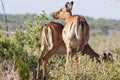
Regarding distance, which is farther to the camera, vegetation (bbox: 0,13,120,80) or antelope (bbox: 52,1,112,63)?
antelope (bbox: 52,1,112,63)

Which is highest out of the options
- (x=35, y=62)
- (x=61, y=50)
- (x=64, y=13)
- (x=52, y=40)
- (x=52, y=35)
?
(x=64, y=13)

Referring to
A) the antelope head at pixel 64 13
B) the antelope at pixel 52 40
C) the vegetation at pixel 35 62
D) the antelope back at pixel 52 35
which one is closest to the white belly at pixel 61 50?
the antelope at pixel 52 40

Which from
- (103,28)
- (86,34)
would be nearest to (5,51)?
(86,34)

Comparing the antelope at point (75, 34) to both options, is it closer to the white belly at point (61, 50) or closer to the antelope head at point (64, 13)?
the white belly at point (61, 50)

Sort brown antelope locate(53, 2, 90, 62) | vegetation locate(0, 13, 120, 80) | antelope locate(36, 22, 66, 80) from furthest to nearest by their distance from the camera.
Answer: antelope locate(36, 22, 66, 80)
brown antelope locate(53, 2, 90, 62)
vegetation locate(0, 13, 120, 80)

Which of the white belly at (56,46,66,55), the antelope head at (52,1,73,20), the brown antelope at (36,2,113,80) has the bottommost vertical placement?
the white belly at (56,46,66,55)

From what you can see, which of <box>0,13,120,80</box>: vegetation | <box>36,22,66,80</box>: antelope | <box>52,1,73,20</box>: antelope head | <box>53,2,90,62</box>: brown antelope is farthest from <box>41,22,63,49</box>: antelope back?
<box>52,1,73,20</box>: antelope head

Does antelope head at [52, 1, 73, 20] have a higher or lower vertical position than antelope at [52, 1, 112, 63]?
higher

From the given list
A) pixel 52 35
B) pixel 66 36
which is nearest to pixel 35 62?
pixel 52 35

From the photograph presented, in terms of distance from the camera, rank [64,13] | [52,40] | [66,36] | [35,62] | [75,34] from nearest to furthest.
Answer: [75,34]
[66,36]
[52,40]
[35,62]
[64,13]

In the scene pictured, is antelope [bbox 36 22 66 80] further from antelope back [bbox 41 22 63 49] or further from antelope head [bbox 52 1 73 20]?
antelope head [bbox 52 1 73 20]

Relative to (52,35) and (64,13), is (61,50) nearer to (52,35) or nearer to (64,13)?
(52,35)

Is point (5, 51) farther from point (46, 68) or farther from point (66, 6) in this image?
point (66, 6)

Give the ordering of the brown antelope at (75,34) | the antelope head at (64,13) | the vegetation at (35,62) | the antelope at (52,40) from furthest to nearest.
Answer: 1. the antelope head at (64,13)
2. the antelope at (52,40)
3. the brown antelope at (75,34)
4. the vegetation at (35,62)
